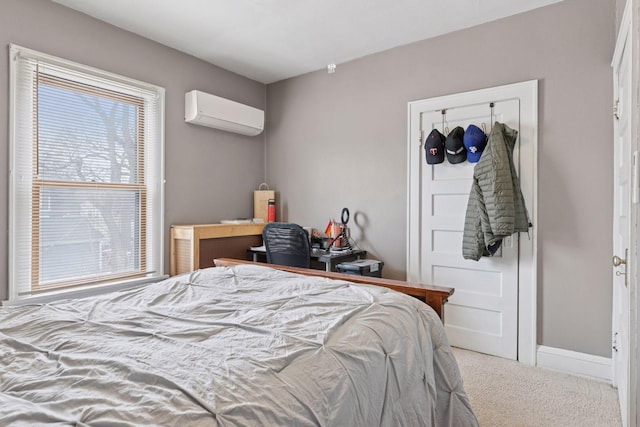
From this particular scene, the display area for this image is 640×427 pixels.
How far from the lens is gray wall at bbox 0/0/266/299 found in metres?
2.50

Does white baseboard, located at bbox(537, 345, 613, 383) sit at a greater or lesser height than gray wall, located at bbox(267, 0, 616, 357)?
lesser

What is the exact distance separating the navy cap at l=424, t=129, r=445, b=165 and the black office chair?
1.21 meters

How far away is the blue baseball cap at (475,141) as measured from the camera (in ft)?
9.44

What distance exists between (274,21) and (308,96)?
3.69 feet

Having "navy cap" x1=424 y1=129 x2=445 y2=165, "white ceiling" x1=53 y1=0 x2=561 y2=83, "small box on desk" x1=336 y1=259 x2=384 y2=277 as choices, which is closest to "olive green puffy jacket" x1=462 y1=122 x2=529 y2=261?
"navy cap" x1=424 y1=129 x2=445 y2=165

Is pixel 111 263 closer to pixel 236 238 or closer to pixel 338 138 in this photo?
pixel 236 238

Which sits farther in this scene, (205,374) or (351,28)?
(351,28)

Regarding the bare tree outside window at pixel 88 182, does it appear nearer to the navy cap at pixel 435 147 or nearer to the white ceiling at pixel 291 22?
the white ceiling at pixel 291 22

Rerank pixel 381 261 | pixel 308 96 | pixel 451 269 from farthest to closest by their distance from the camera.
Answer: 1. pixel 308 96
2. pixel 381 261
3. pixel 451 269

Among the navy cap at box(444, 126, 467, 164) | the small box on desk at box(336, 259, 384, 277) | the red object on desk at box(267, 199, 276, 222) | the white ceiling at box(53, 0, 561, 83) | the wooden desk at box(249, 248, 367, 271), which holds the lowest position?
the small box on desk at box(336, 259, 384, 277)

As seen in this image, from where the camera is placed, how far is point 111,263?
119 inches

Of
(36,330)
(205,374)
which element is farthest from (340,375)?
(36,330)

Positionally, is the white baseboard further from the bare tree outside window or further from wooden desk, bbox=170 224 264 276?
the bare tree outside window

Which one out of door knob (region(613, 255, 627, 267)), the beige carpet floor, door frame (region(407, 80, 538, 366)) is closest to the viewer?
door knob (region(613, 255, 627, 267))
